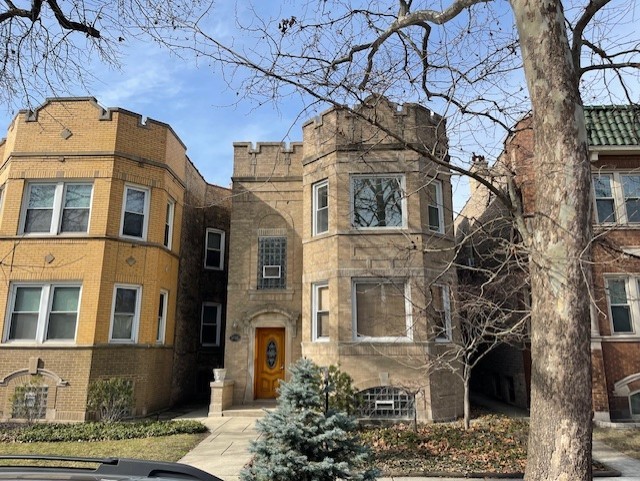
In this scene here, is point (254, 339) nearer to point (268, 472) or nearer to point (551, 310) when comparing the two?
point (268, 472)

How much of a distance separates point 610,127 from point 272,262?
430 inches

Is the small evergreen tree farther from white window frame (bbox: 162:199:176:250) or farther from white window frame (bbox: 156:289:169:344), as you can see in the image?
white window frame (bbox: 162:199:176:250)

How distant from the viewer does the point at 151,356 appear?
12539mm

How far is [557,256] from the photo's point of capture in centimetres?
425

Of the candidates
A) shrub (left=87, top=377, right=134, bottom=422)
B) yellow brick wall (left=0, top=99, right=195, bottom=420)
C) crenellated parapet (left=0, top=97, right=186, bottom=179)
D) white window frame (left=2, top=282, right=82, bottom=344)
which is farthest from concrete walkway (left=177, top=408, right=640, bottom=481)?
crenellated parapet (left=0, top=97, right=186, bottom=179)

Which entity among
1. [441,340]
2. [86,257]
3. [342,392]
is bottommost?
[342,392]

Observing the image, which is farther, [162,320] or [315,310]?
[162,320]

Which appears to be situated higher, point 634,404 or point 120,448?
point 634,404

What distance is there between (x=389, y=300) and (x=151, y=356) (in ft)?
22.8

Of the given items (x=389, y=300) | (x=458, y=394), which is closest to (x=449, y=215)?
(x=389, y=300)

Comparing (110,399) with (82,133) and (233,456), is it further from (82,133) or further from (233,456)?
(82,133)

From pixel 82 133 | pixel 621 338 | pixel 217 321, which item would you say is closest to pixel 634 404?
pixel 621 338

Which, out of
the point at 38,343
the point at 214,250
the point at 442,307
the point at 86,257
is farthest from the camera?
the point at 214,250

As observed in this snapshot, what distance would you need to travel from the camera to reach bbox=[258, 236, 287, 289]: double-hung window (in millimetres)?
14133
